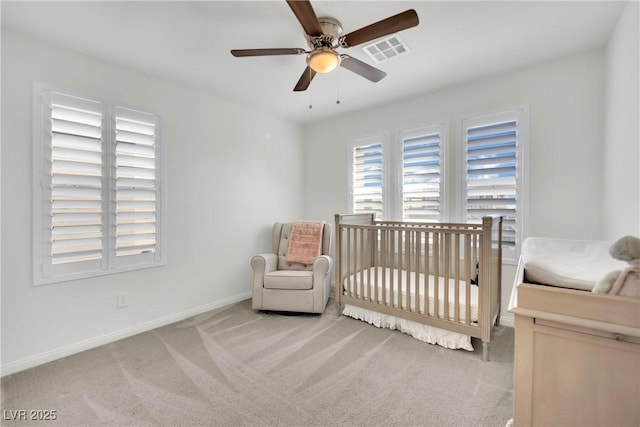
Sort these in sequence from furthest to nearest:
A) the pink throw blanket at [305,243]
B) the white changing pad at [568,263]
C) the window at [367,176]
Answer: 1. the window at [367,176]
2. the pink throw blanket at [305,243]
3. the white changing pad at [568,263]

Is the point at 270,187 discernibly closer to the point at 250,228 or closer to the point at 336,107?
the point at 250,228

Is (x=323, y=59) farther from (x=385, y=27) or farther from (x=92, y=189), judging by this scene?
(x=92, y=189)

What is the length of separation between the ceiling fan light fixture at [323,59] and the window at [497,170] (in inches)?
69.2

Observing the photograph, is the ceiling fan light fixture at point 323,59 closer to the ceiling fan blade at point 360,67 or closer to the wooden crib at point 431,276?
the ceiling fan blade at point 360,67

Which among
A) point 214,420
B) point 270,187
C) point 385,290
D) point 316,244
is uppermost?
point 270,187

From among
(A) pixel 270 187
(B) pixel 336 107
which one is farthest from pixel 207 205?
(B) pixel 336 107

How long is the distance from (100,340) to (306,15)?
2.90 m

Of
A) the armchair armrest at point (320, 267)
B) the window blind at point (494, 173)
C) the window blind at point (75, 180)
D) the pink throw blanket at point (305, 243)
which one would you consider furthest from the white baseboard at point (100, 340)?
the window blind at point (494, 173)

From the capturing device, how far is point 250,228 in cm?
349

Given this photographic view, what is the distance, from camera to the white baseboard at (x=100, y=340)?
75.8 inches

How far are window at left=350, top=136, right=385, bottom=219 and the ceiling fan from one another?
1.47 meters

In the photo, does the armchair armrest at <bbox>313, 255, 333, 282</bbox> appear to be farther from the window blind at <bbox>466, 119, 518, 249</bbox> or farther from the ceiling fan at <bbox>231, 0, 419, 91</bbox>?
the ceiling fan at <bbox>231, 0, 419, 91</bbox>

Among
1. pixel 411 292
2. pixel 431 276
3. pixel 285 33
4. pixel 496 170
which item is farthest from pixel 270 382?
pixel 496 170

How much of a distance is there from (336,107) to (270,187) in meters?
1.37
